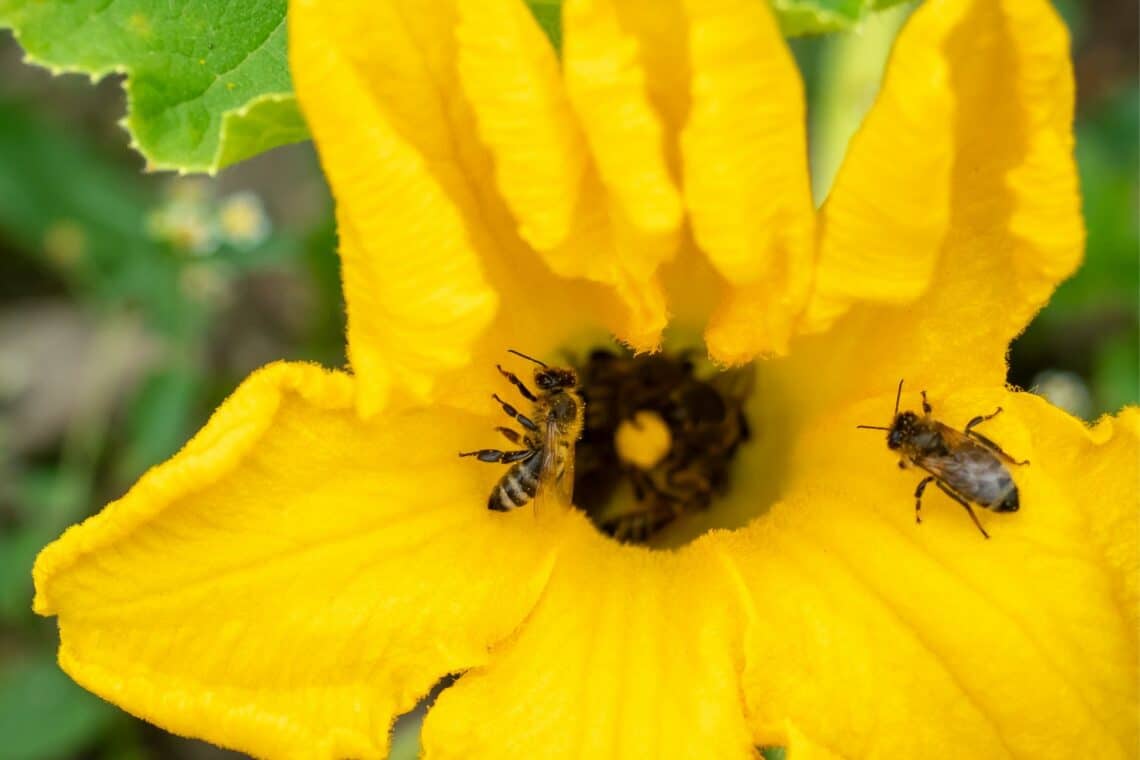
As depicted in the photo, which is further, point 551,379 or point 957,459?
point 551,379

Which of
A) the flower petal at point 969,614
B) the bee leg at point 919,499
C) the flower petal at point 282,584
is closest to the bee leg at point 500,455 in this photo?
the flower petal at point 282,584

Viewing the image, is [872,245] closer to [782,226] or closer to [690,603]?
[782,226]

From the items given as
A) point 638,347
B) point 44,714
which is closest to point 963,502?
point 638,347

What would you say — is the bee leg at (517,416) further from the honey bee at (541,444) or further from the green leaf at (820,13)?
the green leaf at (820,13)

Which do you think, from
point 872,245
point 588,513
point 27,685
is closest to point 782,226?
point 872,245

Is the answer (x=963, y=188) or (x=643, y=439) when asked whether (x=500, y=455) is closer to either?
(x=643, y=439)
